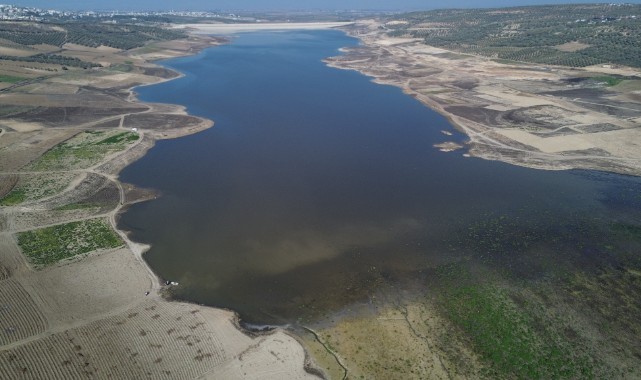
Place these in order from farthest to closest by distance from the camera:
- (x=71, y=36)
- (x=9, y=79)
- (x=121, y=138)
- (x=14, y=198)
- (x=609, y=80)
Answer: (x=71, y=36) < (x=609, y=80) < (x=9, y=79) < (x=121, y=138) < (x=14, y=198)

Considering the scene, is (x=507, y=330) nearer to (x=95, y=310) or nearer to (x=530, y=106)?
(x=95, y=310)

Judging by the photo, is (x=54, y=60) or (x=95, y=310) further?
(x=54, y=60)

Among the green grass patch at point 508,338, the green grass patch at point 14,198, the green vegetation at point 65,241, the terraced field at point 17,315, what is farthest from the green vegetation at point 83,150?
the green grass patch at point 508,338

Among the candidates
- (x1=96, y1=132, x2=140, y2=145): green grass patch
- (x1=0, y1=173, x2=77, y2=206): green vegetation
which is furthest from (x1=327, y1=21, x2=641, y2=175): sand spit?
(x1=0, y1=173, x2=77, y2=206): green vegetation

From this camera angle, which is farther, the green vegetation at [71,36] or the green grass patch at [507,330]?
the green vegetation at [71,36]

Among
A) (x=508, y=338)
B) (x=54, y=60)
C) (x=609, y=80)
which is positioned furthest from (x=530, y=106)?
(x=54, y=60)

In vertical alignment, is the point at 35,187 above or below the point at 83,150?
below

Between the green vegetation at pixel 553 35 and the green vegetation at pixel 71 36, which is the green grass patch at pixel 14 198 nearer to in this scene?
the green vegetation at pixel 71 36
